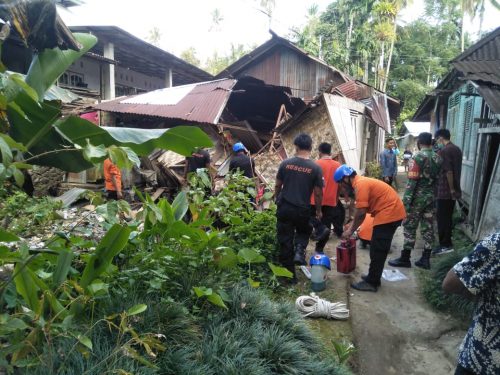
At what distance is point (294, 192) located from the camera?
4516 millimetres

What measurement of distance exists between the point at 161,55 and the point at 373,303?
1178cm

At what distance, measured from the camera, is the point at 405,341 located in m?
3.77

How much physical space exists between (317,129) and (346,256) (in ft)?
13.3

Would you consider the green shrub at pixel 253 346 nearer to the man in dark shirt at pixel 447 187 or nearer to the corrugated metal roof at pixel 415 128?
the man in dark shirt at pixel 447 187

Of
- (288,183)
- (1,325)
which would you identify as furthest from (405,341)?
(1,325)

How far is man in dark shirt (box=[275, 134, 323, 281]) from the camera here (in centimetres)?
453

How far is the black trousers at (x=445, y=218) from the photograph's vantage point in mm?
6012

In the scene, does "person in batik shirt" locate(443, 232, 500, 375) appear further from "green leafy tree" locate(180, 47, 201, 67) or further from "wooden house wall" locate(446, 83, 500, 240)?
"green leafy tree" locate(180, 47, 201, 67)

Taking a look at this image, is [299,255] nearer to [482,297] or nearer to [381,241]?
[381,241]

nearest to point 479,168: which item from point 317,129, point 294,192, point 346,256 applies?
point 346,256

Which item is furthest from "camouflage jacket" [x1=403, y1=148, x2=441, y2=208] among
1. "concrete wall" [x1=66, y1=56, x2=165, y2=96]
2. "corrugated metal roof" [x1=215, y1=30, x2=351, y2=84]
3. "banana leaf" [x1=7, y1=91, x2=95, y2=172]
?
"concrete wall" [x1=66, y1=56, x2=165, y2=96]

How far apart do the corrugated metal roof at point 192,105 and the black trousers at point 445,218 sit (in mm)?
4833

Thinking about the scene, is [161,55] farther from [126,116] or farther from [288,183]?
[288,183]

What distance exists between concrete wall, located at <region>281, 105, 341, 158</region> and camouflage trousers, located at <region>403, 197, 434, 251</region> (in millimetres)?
3053
